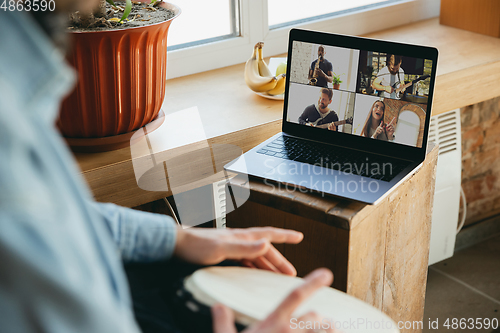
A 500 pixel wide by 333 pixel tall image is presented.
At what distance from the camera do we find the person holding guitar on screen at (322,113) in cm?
102

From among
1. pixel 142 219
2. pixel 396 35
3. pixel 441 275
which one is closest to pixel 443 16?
pixel 396 35

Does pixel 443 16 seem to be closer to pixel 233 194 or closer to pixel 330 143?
pixel 330 143

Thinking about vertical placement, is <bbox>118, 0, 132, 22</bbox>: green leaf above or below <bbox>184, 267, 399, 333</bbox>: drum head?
above

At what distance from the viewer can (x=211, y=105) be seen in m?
1.27

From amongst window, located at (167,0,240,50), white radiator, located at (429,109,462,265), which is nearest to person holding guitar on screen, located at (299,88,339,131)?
window, located at (167,0,240,50)

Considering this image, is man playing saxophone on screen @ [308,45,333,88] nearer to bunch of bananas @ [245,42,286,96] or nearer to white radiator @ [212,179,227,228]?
bunch of bananas @ [245,42,286,96]

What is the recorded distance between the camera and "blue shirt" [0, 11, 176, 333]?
0.31 metres

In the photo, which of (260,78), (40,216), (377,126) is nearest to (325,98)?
(377,126)

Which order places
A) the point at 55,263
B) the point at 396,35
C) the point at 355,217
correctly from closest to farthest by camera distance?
the point at 55,263 → the point at 355,217 → the point at 396,35

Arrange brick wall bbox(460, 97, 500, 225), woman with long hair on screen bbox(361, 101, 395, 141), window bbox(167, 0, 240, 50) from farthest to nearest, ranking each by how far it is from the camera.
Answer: brick wall bbox(460, 97, 500, 225)
window bbox(167, 0, 240, 50)
woman with long hair on screen bbox(361, 101, 395, 141)

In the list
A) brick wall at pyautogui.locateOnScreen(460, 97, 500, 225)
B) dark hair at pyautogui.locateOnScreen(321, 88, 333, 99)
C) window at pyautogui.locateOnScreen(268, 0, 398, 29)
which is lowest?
brick wall at pyautogui.locateOnScreen(460, 97, 500, 225)

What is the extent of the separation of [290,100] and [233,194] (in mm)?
257

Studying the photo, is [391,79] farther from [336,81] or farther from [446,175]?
[446,175]

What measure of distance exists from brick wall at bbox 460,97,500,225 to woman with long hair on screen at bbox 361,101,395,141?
1.02 m
